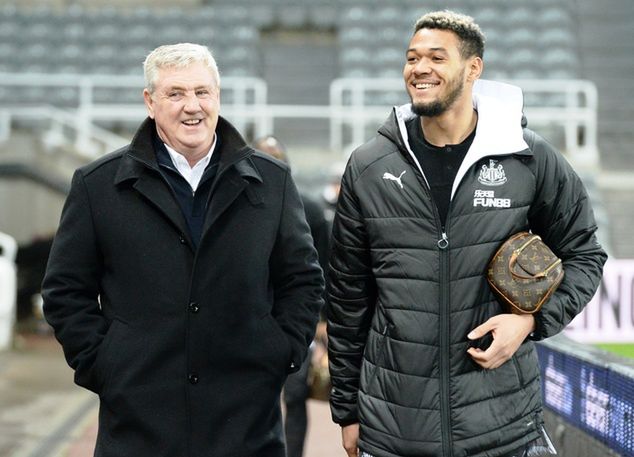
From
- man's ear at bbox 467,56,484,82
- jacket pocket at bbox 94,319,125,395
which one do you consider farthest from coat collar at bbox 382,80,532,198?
jacket pocket at bbox 94,319,125,395

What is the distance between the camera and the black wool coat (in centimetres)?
335

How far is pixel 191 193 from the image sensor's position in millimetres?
3439

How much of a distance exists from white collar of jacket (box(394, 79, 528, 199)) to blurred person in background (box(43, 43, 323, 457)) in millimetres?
548

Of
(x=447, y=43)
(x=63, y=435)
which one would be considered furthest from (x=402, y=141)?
(x=63, y=435)

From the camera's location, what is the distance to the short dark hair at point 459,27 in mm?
3355

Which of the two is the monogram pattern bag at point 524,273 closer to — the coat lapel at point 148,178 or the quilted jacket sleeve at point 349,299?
the quilted jacket sleeve at point 349,299

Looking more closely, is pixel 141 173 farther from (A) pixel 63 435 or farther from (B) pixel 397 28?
(B) pixel 397 28

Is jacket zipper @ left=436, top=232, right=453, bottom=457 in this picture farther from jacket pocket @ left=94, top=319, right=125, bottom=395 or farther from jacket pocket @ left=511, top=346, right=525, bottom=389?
jacket pocket @ left=94, top=319, right=125, bottom=395

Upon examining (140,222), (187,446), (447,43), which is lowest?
(187,446)

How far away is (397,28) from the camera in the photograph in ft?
59.7

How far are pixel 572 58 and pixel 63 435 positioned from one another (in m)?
12.2

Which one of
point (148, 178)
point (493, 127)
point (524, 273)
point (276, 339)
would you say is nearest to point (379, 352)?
point (276, 339)

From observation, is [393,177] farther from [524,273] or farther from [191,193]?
[191,193]

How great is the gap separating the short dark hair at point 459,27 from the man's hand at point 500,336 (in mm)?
782
